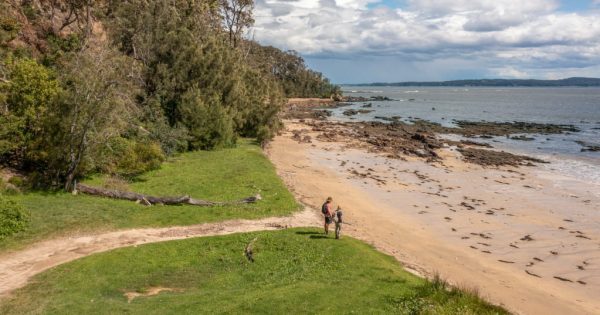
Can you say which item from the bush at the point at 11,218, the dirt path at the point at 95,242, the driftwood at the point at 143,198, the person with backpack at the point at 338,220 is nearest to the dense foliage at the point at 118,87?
the driftwood at the point at 143,198

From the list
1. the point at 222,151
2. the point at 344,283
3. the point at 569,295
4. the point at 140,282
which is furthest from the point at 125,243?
the point at 222,151

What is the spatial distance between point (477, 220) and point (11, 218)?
2547 cm

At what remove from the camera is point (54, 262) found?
17.9 m

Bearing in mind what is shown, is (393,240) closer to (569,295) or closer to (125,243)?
(569,295)

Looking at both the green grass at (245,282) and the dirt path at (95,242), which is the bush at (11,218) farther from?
Answer: the green grass at (245,282)

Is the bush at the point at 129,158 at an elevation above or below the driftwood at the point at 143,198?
above

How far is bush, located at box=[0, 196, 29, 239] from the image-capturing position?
63.6 ft

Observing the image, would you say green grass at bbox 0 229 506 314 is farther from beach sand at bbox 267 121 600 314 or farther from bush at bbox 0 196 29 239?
bush at bbox 0 196 29 239

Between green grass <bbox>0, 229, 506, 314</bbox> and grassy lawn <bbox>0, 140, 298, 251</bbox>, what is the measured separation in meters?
3.41

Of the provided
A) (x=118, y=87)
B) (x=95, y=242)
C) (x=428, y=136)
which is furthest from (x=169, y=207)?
(x=428, y=136)

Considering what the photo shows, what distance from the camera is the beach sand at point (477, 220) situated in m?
19.4

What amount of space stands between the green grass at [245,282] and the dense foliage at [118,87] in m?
10.3

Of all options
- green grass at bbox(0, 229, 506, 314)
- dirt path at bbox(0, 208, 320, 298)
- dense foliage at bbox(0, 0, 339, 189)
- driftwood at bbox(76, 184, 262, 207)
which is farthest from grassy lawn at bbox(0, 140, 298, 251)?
green grass at bbox(0, 229, 506, 314)

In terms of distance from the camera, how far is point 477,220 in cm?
2845
